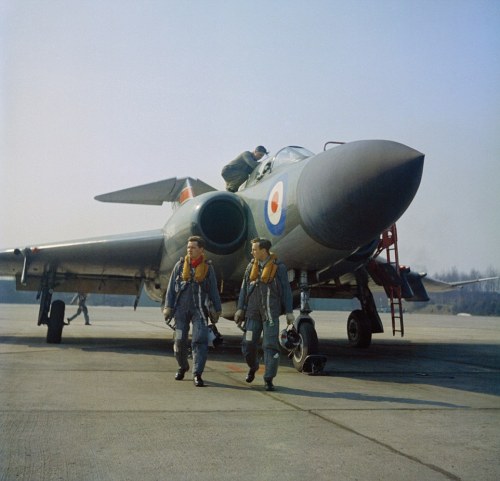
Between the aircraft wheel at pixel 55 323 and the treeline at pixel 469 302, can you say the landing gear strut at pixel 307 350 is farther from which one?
the treeline at pixel 469 302

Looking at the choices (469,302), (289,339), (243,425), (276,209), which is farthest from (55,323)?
(469,302)

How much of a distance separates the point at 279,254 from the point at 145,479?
15.4 ft

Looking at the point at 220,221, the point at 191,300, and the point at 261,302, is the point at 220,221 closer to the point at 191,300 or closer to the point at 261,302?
the point at 191,300

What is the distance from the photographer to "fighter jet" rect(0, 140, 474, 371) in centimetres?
552

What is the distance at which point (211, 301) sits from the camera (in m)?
5.95

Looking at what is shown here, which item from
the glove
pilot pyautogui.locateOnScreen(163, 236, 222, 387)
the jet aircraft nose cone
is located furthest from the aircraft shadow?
the jet aircraft nose cone

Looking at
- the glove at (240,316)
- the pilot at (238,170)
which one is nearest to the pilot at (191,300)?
the glove at (240,316)

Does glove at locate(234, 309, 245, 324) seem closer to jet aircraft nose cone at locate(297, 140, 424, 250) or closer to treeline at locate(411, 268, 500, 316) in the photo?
jet aircraft nose cone at locate(297, 140, 424, 250)

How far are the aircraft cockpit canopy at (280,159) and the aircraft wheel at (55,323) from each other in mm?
4388

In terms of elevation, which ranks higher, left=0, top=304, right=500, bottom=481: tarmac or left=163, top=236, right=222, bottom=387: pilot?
left=163, top=236, right=222, bottom=387: pilot

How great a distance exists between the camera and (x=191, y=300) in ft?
19.5

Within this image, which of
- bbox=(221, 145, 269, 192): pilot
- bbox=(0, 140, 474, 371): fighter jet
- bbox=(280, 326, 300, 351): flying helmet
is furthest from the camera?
bbox=(221, 145, 269, 192): pilot

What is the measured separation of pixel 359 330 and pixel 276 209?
5243 millimetres

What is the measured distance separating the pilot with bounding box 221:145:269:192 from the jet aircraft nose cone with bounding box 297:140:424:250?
2775 mm
